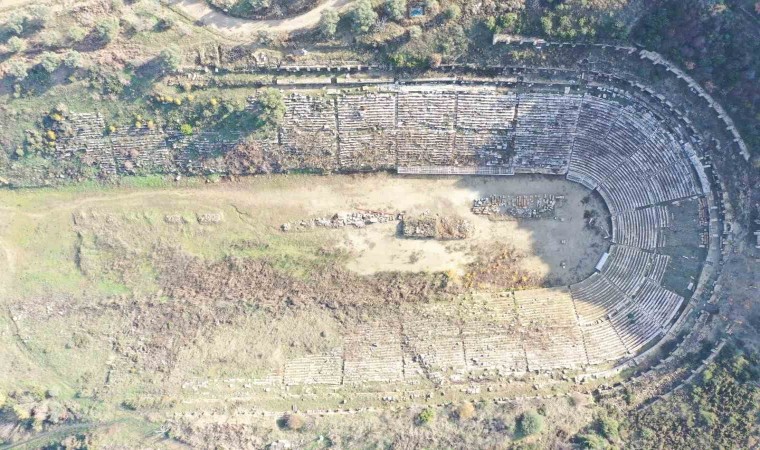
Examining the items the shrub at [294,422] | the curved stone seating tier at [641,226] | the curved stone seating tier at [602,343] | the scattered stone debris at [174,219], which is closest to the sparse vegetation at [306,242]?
the scattered stone debris at [174,219]

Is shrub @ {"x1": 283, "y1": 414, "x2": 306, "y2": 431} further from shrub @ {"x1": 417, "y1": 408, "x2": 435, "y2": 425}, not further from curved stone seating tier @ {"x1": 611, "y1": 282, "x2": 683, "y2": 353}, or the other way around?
curved stone seating tier @ {"x1": 611, "y1": 282, "x2": 683, "y2": 353}

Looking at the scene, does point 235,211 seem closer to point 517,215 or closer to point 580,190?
point 517,215

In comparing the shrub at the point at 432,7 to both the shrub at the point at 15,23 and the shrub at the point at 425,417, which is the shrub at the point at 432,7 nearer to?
the shrub at the point at 15,23

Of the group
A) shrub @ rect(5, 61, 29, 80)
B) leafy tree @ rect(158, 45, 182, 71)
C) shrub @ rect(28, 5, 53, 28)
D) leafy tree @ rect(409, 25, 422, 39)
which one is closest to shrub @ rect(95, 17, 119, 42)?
shrub @ rect(28, 5, 53, 28)

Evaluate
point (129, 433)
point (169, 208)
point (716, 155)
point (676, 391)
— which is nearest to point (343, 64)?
point (169, 208)

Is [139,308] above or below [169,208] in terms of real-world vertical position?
below

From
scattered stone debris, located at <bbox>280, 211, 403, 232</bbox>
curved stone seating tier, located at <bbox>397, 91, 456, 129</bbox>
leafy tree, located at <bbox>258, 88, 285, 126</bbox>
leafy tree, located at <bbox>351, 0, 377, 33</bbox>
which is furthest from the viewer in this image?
scattered stone debris, located at <bbox>280, 211, 403, 232</bbox>
